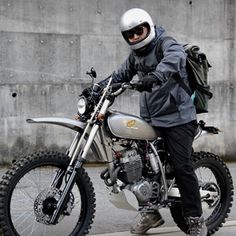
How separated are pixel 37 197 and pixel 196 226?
1.41m

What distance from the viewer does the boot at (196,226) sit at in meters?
4.68

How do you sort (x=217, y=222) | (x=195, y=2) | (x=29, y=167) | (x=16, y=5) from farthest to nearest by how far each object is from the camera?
(x=195, y=2)
(x=16, y=5)
(x=217, y=222)
(x=29, y=167)

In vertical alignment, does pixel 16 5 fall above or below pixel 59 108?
above

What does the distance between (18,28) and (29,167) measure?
4507 millimetres

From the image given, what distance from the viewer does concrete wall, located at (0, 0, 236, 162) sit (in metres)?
8.22

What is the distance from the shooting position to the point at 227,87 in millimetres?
9484

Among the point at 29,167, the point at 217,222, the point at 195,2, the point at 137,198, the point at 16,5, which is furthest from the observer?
the point at 195,2

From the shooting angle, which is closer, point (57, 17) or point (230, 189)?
point (230, 189)

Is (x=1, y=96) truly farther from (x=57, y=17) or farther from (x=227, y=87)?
(x=227, y=87)

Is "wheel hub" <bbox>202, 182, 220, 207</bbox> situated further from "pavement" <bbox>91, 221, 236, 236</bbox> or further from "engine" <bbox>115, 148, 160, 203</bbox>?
"engine" <bbox>115, 148, 160, 203</bbox>

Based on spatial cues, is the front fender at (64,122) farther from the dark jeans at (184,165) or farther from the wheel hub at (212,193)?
the wheel hub at (212,193)

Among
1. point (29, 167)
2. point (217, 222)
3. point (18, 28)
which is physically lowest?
point (217, 222)

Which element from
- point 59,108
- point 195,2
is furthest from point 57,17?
point 195,2

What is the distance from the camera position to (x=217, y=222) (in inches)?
208
